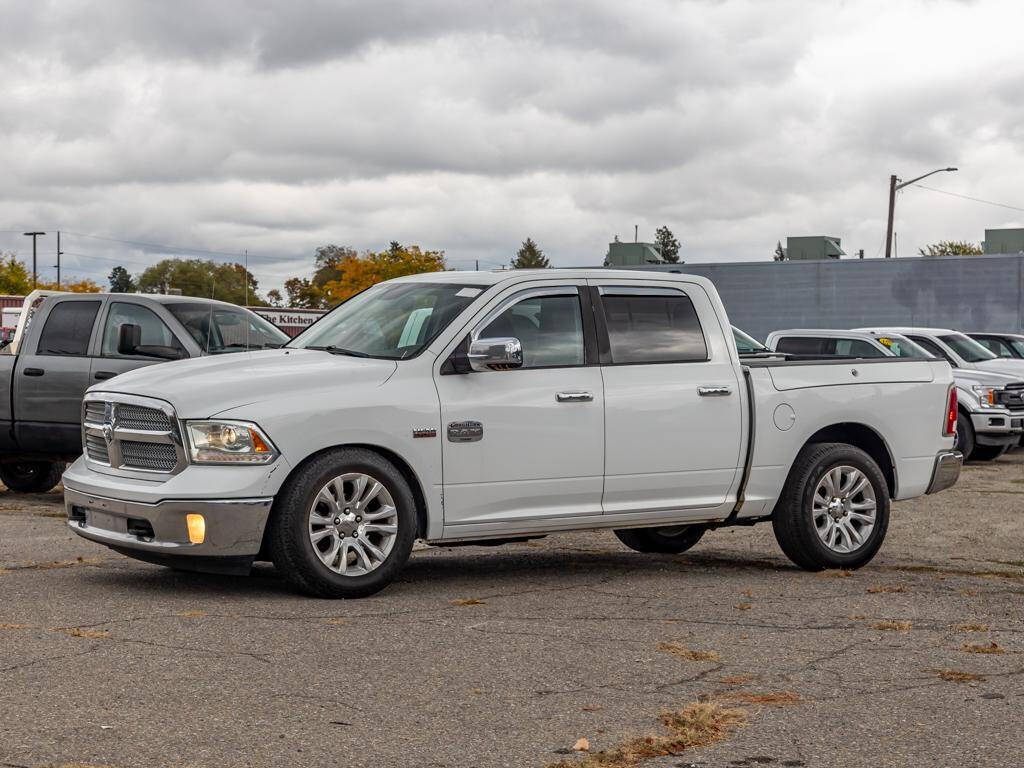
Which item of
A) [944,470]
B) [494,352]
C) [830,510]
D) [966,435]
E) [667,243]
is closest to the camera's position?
[494,352]

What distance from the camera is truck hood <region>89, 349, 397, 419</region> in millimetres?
7680

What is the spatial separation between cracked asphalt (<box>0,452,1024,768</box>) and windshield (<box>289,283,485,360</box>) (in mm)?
1417

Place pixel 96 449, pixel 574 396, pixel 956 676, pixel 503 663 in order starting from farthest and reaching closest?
pixel 574 396, pixel 96 449, pixel 503 663, pixel 956 676

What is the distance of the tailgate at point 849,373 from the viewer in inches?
368

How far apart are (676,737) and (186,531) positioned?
3362mm

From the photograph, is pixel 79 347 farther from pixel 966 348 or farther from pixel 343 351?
pixel 966 348

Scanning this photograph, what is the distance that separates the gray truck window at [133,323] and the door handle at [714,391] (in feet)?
19.4

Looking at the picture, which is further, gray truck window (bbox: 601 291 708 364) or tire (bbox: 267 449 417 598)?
gray truck window (bbox: 601 291 708 364)

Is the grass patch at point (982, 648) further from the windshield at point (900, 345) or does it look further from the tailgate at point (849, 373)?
the windshield at point (900, 345)

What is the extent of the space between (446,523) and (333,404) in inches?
38.3

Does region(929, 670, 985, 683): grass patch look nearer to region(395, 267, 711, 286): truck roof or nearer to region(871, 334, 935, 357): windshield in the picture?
region(395, 267, 711, 286): truck roof

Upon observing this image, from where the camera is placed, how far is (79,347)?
13.2m

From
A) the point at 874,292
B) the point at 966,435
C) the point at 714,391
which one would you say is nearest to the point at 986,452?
the point at 966,435

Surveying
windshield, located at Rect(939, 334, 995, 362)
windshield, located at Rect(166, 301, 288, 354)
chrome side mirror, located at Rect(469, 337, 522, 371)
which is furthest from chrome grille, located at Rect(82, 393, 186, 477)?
windshield, located at Rect(939, 334, 995, 362)
